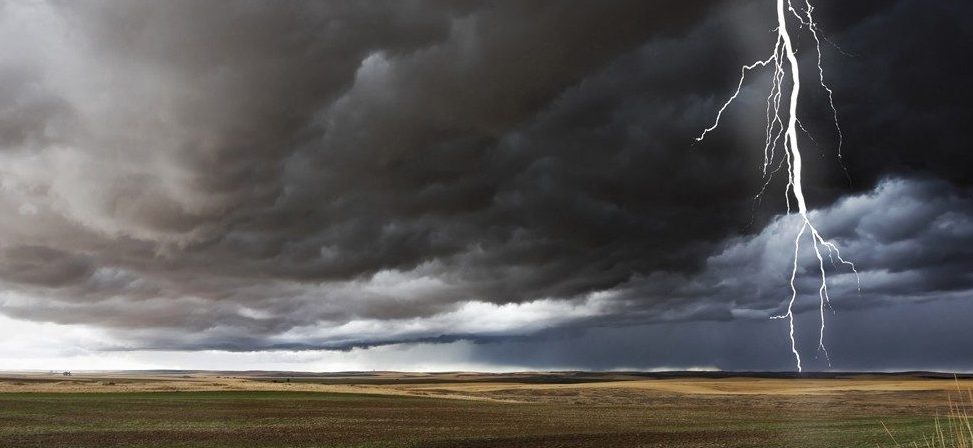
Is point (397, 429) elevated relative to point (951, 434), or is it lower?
lower

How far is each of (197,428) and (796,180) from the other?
1842 inches

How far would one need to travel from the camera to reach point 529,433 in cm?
4694

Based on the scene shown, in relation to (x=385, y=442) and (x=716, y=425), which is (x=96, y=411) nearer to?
(x=385, y=442)

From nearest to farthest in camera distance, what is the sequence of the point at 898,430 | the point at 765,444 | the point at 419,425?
the point at 765,444
the point at 898,430
the point at 419,425

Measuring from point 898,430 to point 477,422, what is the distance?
32099 millimetres

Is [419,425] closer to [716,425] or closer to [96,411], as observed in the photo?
[716,425]

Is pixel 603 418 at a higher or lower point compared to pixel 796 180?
lower

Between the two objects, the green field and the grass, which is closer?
the grass

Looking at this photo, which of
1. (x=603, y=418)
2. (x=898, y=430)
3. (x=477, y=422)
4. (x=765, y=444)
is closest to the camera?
(x=765, y=444)

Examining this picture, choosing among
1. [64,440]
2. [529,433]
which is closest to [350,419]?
[529,433]

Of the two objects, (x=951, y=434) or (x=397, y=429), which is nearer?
(x=951, y=434)

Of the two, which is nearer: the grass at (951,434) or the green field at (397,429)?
the grass at (951,434)

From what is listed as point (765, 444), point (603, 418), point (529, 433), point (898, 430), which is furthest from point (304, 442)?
point (898, 430)

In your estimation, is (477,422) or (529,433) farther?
(477,422)
